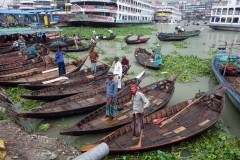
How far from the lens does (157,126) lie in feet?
20.5

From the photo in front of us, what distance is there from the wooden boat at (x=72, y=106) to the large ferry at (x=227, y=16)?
42.4 m

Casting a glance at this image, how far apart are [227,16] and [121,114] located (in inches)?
1784

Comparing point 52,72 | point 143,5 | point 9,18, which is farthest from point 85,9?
point 52,72

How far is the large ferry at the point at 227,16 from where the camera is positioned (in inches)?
1561

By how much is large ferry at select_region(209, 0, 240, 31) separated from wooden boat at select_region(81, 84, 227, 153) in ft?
133

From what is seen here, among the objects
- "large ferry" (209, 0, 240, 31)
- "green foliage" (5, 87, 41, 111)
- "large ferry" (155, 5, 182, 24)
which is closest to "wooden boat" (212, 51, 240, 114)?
"green foliage" (5, 87, 41, 111)

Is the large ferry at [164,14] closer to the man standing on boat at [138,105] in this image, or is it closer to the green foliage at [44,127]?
the green foliage at [44,127]

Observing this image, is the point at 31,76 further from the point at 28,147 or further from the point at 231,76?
the point at 231,76

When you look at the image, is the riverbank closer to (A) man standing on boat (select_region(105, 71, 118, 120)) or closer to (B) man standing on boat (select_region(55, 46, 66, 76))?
(A) man standing on boat (select_region(105, 71, 118, 120))

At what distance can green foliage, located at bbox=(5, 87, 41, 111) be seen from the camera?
27.0 ft

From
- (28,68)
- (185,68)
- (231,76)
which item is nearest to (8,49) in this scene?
(28,68)

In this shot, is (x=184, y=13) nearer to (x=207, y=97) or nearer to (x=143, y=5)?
(x=143, y=5)

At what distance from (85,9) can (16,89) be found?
3382 centimetres

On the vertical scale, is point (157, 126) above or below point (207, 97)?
below
